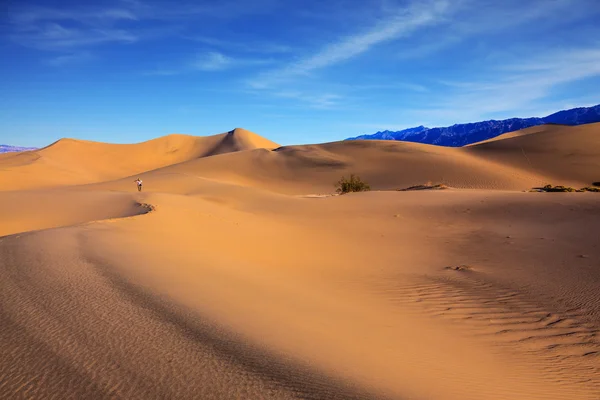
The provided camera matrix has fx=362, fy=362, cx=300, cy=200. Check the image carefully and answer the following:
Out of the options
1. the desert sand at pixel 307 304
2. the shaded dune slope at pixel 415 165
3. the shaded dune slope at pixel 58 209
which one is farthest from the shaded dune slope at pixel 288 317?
the shaded dune slope at pixel 415 165

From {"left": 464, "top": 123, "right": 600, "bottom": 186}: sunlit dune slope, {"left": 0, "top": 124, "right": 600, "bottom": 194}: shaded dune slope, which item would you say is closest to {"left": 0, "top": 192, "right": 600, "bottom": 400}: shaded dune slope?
{"left": 0, "top": 124, "right": 600, "bottom": 194}: shaded dune slope

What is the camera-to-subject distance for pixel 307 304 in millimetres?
5375

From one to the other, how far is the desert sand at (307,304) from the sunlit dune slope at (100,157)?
1613 inches

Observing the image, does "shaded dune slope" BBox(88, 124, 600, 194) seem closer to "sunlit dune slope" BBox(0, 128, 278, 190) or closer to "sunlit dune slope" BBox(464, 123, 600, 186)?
"sunlit dune slope" BBox(464, 123, 600, 186)

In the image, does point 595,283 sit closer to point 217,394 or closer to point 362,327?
point 362,327

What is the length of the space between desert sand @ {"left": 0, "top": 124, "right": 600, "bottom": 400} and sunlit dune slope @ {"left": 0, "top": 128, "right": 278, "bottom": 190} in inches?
1613

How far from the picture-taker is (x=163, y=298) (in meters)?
4.39

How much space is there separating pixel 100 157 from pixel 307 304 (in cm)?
9050

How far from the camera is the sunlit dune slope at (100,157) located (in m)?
50.8

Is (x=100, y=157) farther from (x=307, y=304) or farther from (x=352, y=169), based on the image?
(x=307, y=304)

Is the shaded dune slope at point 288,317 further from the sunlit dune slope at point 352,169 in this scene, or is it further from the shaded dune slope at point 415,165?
the shaded dune slope at point 415,165

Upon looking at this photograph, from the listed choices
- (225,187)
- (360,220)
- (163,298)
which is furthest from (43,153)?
(163,298)

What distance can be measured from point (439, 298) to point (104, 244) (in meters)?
6.69

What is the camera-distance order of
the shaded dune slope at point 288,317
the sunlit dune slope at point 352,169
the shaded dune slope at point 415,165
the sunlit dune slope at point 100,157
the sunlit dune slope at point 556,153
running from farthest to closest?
the sunlit dune slope at point 100,157
the sunlit dune slope at point 556,153
the shaded dune slope at point 415,165
the sunlit dune slope at point 352,169
the shaded dune slope at point 288,317
